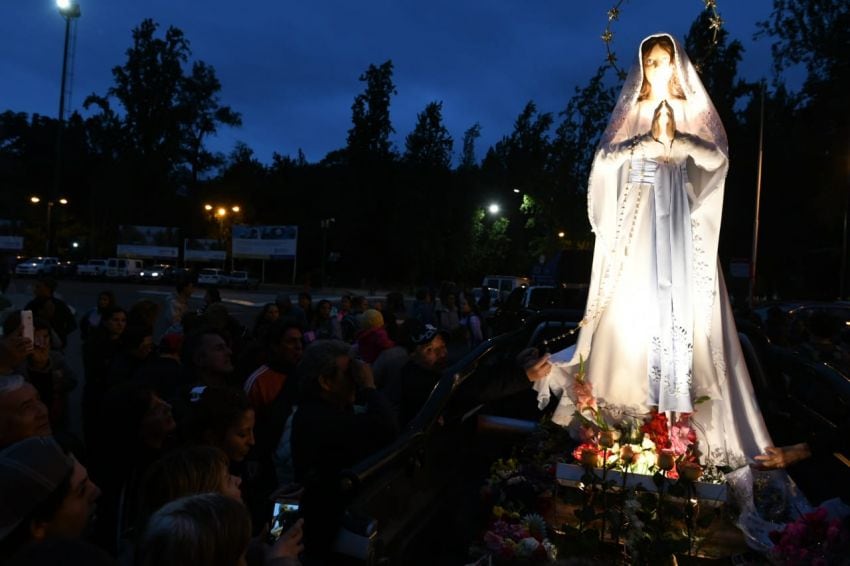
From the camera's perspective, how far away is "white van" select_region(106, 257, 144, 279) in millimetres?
55875

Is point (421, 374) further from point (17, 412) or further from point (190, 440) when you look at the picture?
point (17, 412)

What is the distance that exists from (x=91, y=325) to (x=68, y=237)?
210ft

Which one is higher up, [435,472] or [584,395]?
[584,395]

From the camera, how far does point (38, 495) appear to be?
84.4 inches

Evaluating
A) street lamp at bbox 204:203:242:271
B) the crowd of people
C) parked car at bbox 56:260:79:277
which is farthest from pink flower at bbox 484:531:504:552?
street lamp at bbox 204:203:242:271

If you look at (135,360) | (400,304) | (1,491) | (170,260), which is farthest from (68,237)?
(1,491)

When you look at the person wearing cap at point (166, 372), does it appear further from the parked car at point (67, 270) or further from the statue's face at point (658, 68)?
the parked car at point (67, 270)

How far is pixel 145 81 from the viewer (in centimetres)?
6488

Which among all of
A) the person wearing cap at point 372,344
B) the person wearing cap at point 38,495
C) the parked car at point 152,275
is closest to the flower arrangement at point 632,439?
the person wearing cap at point 38,495

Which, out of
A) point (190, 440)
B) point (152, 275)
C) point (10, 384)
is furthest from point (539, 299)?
point (152, 275)

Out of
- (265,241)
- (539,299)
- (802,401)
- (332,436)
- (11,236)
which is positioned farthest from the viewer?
(11,236)

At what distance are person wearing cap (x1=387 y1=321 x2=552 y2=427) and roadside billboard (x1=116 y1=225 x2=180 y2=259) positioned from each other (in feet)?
198

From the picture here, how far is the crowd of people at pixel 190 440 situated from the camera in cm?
203

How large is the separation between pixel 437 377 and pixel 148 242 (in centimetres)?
6253
